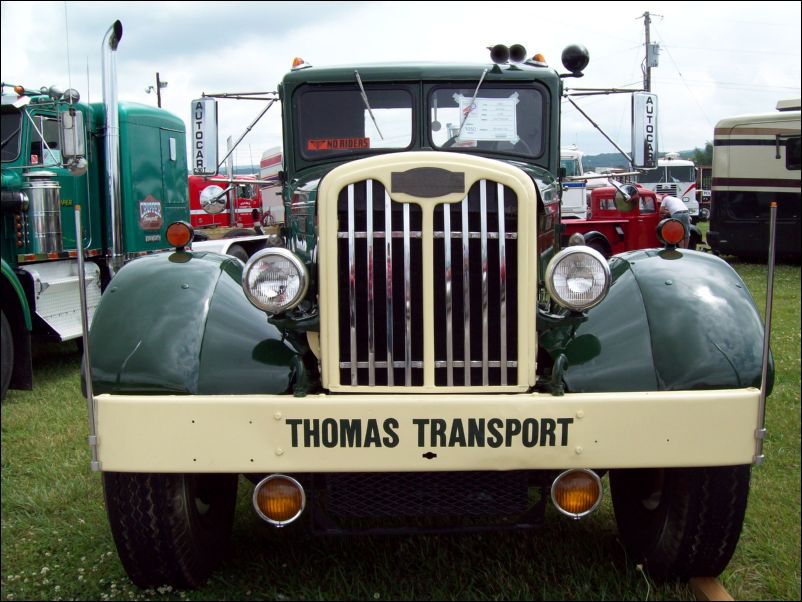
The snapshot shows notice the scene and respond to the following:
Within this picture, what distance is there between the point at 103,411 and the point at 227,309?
63 cm

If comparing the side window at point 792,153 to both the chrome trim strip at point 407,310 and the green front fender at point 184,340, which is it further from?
the green front fender at point 184,340

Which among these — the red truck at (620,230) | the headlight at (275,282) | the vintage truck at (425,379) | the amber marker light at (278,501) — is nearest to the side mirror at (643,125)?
the vintage truck at (425,379)

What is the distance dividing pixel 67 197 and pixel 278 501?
6.41m

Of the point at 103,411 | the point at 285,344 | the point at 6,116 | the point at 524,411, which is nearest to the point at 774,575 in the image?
the point at 524,411

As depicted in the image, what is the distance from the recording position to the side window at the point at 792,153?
1427 cm

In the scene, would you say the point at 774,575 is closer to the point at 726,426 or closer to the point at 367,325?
the point at 726,426

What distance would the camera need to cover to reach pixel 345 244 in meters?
2.90

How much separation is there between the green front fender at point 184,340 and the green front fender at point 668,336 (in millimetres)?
1068

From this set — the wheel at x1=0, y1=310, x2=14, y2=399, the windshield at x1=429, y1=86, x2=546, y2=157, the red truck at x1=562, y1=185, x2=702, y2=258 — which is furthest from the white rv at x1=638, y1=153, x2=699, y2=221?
the windshield at x1=429, y1=86, x2=546, y2=157

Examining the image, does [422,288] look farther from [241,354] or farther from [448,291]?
[241,354]

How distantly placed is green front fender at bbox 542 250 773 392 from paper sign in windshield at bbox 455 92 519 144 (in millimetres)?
1280

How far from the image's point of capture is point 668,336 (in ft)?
9.66

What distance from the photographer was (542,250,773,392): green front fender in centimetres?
285

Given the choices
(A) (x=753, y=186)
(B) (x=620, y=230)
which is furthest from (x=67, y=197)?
(A) (x=753, y=186)
